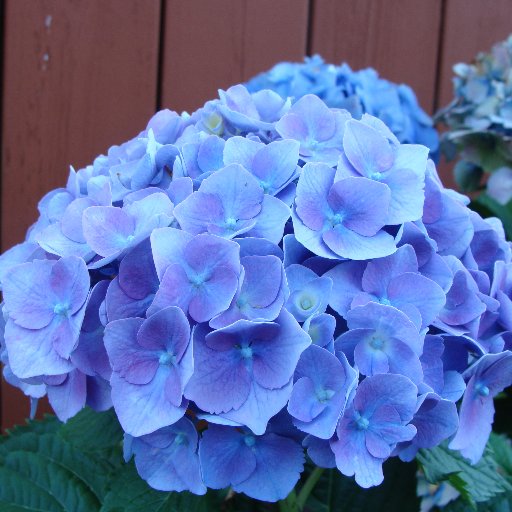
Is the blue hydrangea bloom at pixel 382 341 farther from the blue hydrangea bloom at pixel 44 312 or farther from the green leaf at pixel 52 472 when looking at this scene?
the green leaf at pixel 52 472

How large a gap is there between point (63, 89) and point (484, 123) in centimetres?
81

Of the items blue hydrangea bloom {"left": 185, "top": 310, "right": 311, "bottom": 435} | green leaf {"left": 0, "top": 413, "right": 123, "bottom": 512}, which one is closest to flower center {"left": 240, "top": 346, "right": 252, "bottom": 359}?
blue hydrangea bloom {"left": 185, "top": 310, "right": 311, "bottom": 435}

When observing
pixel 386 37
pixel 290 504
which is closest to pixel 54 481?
pixel 290 504

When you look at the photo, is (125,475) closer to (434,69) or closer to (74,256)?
(74,256)

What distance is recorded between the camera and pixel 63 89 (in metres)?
1.39

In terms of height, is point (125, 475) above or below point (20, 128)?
below

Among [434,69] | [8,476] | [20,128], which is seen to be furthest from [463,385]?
[434,69]

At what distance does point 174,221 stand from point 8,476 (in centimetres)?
47

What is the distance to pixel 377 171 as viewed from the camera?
2.15 feet

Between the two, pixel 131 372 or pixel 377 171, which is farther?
pixel 377 171

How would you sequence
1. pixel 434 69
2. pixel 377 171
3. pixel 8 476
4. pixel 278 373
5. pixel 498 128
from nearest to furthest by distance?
pixel 278 373 < pixel 377 171 < pixel 8 476 < pixel 498 128 < pixel 434 69

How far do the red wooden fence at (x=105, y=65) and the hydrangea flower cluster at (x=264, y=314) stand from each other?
0.76 metres

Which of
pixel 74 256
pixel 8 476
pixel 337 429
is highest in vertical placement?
pixel 74 256

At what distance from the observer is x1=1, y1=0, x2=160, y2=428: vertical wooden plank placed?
1365 millimetres
